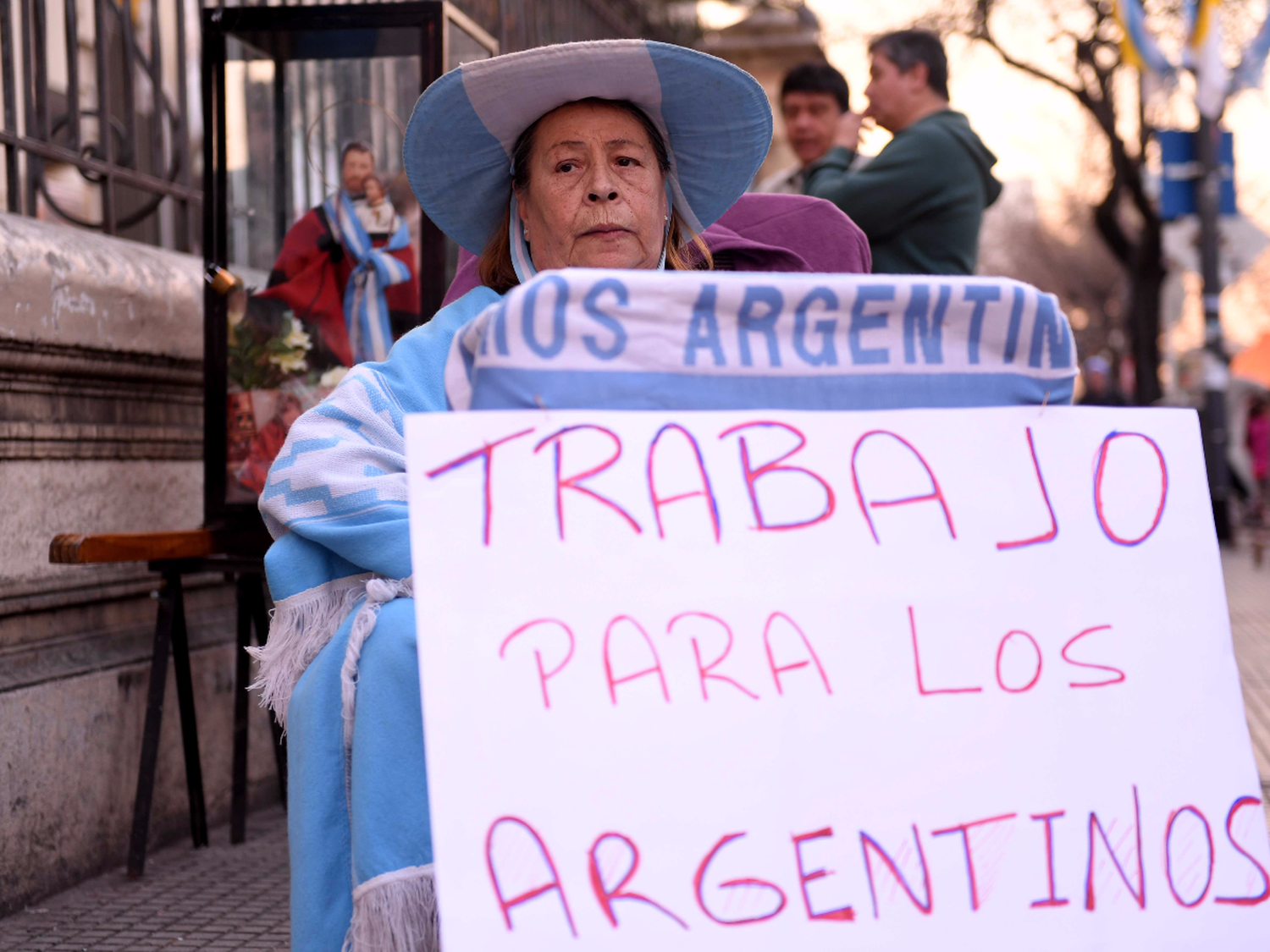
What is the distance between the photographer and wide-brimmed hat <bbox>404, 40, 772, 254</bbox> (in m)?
2.16

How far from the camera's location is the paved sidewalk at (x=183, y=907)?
9.36ft

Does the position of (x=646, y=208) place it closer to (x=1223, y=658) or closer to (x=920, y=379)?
(x=920, y=379)

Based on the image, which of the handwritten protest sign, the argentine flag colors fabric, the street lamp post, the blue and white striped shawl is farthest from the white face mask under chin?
the street lamp post

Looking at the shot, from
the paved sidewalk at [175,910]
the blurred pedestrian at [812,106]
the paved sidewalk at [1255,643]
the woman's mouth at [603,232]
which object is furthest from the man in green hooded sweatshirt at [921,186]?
the paved sidewalk at [175,910]

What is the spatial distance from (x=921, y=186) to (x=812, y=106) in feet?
3.10

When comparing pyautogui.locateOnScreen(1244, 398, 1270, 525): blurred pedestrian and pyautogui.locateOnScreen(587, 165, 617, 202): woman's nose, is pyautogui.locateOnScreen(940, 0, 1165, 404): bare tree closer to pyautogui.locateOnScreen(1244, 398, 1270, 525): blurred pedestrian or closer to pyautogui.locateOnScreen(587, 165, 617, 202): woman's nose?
pyautogui.locateOnScreen(1244, 398, 1270, 525): blurred pedestrian

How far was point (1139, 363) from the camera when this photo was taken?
1833 centimetres

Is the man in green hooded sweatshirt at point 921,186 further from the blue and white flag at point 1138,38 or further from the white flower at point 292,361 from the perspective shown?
the blue and white flag at point 1138,38

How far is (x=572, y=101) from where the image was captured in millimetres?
2279

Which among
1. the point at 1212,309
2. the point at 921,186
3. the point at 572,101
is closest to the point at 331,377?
the point at 572,101

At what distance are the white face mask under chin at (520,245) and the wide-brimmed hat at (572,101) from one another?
4cm

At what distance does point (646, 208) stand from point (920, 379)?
2.86 ft

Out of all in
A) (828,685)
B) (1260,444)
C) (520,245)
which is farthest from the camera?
(1260,444)

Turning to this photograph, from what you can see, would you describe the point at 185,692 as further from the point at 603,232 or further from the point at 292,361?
the point at 603,232
